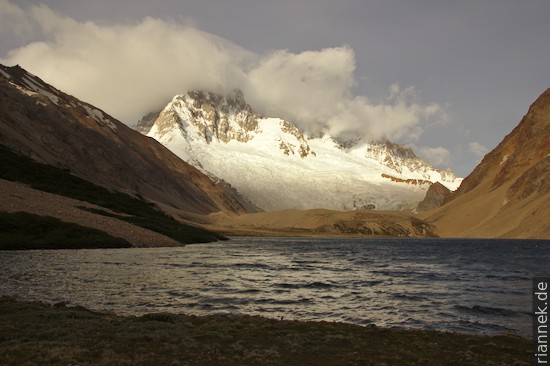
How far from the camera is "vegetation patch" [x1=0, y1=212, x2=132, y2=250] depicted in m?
59.5

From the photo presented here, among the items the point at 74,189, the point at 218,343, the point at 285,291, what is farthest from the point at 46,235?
the point at 218,343

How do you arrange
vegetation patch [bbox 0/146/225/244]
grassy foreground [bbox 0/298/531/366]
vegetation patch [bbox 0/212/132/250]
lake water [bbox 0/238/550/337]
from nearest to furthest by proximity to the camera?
grassy foreground [bbox 0/298/531/366] < lake water [bbox 0/238/550/337] < vegetation patch [bbox 0/212/132/250] < vegetation patch [bbox 0/146/225/244]

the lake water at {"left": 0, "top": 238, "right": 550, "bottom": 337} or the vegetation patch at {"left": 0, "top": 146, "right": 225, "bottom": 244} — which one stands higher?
the vegetation patch at {"left": 0, "top": 146, "right": 225, "bottom": 244}

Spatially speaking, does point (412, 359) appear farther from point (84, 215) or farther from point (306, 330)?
point (84, 215)

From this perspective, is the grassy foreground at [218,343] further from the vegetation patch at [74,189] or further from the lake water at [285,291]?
the vegetation patch at [74,189]

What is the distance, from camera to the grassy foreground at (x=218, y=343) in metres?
15.6

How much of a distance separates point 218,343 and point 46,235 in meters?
52.6

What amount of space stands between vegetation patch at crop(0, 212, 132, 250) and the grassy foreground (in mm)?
40564

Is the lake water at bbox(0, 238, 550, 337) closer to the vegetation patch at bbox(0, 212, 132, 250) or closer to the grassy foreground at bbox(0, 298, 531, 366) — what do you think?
the grassy foreground at bbox(0, 298, 531, 366)

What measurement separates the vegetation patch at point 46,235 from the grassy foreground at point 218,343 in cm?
4056

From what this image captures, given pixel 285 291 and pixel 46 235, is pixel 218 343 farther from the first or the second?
pixel 46 235

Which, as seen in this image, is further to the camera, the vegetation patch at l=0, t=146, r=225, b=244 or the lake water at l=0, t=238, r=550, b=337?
the vegetation patch at l=0, t=146, r=225, b=244

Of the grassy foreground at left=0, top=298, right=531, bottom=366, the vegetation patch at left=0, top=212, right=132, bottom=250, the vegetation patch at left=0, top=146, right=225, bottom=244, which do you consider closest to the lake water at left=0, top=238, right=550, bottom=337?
the grassy foreground at left=0, top=298, right=531, bottom=366

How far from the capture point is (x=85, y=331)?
1866cm
